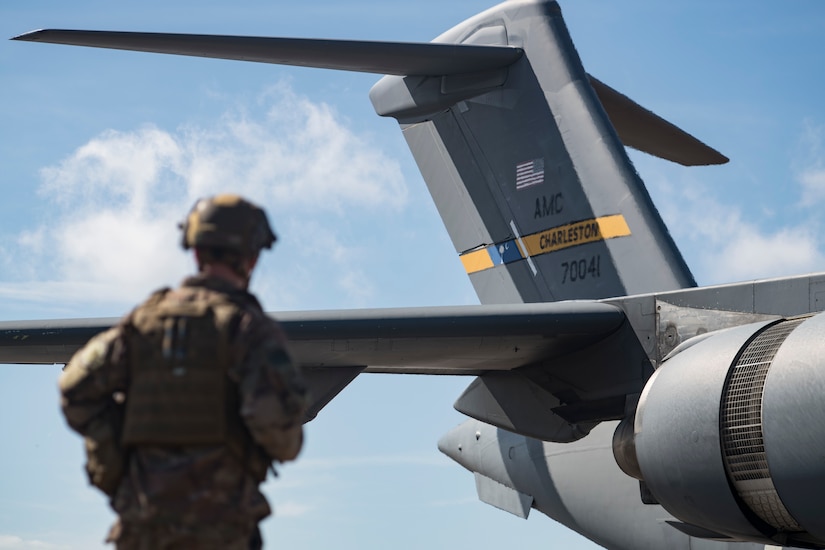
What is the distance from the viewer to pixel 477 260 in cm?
970

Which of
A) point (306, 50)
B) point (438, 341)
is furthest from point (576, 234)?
point (306, 50)

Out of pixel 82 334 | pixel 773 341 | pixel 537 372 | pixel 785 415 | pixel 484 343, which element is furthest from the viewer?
pixel 537 372

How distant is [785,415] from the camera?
5.71m

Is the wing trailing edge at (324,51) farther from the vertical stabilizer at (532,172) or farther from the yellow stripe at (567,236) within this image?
the yellow stripe at (567,236)

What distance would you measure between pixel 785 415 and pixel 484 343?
2.22 meters

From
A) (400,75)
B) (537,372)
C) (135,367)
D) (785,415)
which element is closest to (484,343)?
(537,372)

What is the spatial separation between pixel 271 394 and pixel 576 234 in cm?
608

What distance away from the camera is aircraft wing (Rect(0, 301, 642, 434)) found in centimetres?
695

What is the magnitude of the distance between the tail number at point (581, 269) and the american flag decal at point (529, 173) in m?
Result: 0.68

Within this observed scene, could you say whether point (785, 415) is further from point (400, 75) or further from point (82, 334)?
point (400, 75)

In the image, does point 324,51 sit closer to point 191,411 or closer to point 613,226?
point 613,226

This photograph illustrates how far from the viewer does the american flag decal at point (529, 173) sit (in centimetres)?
888

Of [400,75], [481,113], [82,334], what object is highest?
[400,75]

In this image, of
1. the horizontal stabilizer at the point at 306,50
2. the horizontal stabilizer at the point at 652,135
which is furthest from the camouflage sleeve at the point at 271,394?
the horizontal stabilizer at the point at 652,135
